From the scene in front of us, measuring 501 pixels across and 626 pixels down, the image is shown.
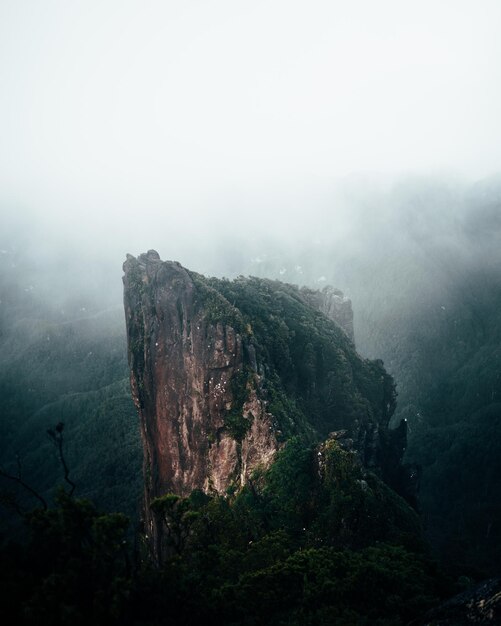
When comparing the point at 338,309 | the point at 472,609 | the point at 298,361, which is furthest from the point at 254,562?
the point at 338,309

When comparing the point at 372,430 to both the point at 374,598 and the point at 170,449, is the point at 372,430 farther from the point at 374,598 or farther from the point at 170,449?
the point at 374,598

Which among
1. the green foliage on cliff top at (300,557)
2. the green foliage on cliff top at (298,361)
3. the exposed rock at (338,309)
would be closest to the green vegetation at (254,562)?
the green foliage on cliff top at (300,557)

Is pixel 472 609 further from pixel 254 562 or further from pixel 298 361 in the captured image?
pixel 298 361

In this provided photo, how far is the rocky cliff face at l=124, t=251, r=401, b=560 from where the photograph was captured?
55.8 metres

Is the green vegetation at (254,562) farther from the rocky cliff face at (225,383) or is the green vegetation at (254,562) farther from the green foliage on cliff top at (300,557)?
the rocky cliff face at (225,383)

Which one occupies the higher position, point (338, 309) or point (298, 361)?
point (338, 309)

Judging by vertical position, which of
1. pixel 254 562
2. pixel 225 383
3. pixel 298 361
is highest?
pixel 298 361

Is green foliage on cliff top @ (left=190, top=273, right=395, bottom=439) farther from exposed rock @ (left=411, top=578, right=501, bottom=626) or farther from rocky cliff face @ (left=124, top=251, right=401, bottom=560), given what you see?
exposed rock @ (left=411, top=578, right=501, bottom=626)

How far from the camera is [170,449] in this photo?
63.6 m

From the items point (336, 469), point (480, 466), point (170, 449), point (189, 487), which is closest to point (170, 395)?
point (170, 449)

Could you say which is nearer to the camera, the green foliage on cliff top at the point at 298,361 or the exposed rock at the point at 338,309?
the green foliage on cliff top at the point at 298,361

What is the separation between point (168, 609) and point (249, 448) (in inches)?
1231

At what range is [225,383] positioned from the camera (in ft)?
190

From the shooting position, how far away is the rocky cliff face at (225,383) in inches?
2199
